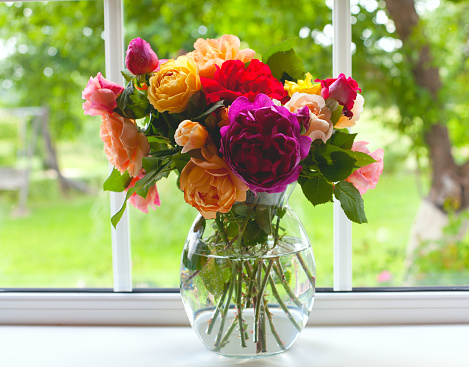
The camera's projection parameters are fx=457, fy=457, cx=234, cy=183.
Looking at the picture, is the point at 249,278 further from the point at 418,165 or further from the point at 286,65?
the point at 418,165

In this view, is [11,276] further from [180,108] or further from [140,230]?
[180,108]

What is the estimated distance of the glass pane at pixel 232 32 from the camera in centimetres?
138

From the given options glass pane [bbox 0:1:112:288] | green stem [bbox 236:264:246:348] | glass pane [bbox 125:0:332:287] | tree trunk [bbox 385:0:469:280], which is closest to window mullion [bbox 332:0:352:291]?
glass pane [bbox 125:0:332:287]

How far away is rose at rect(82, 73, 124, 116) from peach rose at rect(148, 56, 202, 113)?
7 centimetres

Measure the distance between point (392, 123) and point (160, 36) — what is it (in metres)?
0.93

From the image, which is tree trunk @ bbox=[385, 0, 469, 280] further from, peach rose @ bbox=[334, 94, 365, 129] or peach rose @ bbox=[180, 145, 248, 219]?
peach rose @ bbox=[180, 145, 248, 219]

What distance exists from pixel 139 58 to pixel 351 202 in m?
0.38

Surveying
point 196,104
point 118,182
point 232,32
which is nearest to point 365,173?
point 196,104

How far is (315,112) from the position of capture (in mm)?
633

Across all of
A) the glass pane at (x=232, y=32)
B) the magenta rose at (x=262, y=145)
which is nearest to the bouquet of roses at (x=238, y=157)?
the magenta rose at (x=262, y=145)

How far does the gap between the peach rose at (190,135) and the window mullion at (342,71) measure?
17.9 inches

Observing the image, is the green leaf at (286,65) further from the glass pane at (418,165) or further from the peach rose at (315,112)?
the glass pane at (418,165)

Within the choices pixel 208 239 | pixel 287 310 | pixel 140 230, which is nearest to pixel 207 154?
pixel 208 239

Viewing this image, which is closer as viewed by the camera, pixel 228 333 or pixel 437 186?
pixel 228 333
